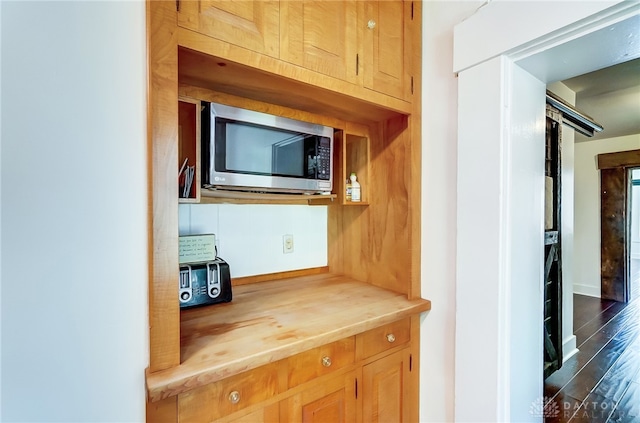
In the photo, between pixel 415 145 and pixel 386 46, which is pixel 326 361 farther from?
pixel 386 46

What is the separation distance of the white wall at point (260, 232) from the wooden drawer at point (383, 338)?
649 millimetres

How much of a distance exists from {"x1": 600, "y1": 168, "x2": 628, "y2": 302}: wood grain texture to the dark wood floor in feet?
2.99

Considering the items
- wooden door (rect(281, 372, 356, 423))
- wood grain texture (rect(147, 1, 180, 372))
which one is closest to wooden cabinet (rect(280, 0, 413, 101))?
wood grain texture (rect(147, 1, 180, 372))

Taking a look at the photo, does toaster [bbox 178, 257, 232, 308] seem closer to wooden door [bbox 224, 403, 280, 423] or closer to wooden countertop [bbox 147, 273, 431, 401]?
wooden countertop [bbox 147, 273, 431, 401]

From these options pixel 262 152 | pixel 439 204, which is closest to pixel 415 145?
pixel 439 204

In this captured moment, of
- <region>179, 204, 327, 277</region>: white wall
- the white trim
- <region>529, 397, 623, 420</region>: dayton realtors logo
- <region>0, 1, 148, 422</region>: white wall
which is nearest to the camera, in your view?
<region>0, 1, 148, 422</region>: white wall

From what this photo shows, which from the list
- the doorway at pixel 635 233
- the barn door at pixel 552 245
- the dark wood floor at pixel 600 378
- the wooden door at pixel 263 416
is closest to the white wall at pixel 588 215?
the doorway at pixel 635 233

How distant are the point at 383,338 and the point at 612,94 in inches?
123

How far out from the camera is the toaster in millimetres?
1137

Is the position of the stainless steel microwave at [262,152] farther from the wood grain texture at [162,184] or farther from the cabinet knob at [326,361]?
the cabinet knob at [326,361]

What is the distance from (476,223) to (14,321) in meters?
1.28

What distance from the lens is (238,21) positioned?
85 centimetres

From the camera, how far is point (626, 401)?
1.79m

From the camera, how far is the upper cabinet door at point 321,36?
3.09ft
